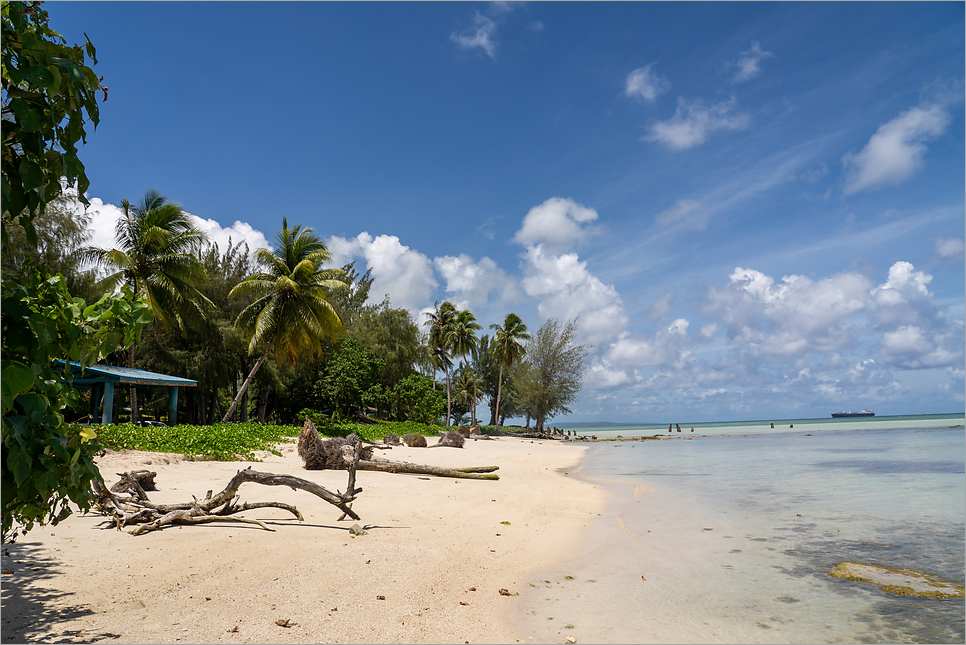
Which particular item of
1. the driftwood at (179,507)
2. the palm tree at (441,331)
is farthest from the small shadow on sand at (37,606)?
the palm tree at (441,331)

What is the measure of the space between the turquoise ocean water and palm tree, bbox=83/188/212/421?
809 inches

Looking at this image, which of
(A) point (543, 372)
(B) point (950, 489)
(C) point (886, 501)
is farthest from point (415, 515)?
(A) point (543, 372)

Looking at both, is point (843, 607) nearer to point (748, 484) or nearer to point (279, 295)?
point (748, 484)

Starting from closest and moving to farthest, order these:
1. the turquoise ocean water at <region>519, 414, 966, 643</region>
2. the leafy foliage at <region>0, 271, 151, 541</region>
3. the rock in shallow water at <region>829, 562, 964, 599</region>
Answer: the leafy foliage at <region>0, 271, 151, 541</region>
the turquoise ocean water at <region>519, 414, 966, 643</region>
the rock in shallow water at <region>829, 562, 964, 599</region>

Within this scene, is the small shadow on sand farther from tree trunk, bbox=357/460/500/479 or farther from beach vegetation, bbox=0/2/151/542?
tree trunk, bbox=357/460/500/479

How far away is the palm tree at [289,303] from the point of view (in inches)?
910

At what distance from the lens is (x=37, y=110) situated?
2.23m

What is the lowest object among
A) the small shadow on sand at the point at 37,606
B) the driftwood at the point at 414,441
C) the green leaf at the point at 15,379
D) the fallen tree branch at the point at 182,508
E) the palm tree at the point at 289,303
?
the driftwood at the point at 414,441

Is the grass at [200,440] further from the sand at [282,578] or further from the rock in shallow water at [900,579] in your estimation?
the rock in shallow water at [900,579]

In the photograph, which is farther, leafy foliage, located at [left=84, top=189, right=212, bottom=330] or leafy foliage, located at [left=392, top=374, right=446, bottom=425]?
leafy foliage, located at [left=392, top=374, right=446, bottom=425]

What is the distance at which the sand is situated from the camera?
384cm

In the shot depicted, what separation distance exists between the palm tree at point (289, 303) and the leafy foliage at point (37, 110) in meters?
21.2

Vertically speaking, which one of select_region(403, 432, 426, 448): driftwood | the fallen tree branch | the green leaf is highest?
the green leaf

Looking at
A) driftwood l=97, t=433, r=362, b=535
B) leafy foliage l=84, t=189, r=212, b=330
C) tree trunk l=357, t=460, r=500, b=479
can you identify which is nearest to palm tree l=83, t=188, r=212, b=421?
leafy foliage l=84, t=189, r=212, b=330
